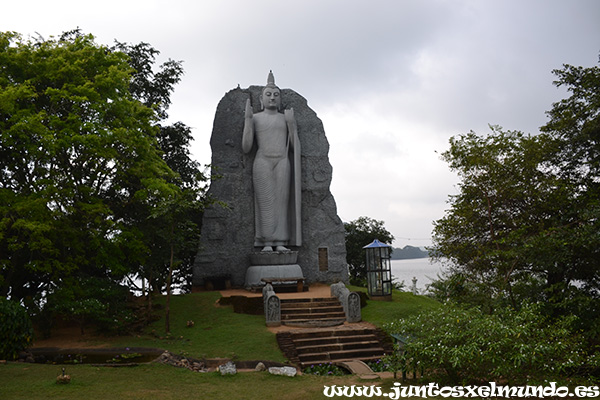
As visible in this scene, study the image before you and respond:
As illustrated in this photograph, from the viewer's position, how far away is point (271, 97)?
16.1 metres

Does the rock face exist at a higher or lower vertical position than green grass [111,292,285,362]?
higher

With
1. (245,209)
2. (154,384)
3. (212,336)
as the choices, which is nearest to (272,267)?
(245,209)

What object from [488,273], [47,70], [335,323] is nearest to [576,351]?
[488,273]

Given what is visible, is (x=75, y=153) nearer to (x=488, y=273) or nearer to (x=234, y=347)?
(x=234, y=347)

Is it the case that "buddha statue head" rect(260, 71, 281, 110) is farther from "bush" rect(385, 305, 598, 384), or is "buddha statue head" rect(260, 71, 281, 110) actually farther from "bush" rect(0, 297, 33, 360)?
"bush" rect(385, 305, 598, 384)

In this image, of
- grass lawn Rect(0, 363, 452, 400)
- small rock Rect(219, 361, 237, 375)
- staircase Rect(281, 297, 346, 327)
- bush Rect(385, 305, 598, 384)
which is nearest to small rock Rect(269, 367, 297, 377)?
grass lawn Rect(0, 363, 452, 400)

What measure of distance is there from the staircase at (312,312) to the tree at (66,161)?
11.5ft

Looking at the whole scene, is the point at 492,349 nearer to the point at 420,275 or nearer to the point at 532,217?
the point at 532,217

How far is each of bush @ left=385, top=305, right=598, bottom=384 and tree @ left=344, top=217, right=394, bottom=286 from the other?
13.5 m

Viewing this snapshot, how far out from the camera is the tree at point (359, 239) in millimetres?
20203

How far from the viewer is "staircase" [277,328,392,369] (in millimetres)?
9164

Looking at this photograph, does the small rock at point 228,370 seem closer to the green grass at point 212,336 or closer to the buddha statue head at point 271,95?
the green grass at point 212,336

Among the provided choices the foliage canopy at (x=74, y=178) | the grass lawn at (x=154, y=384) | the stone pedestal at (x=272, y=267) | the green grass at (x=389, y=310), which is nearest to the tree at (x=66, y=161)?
the foliage canopy at (x=74, y=178)

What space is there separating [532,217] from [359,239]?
36.8ft
